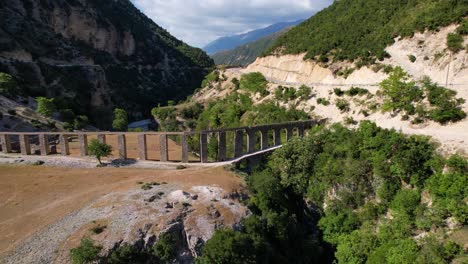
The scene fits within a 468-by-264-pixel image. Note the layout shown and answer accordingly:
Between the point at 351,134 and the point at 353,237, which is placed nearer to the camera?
the point at 353,237

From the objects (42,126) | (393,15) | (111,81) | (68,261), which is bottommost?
(68,261)

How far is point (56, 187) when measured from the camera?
25.2 meters

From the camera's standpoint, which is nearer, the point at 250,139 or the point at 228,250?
the point at 228,250

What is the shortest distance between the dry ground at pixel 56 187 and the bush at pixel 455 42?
28.4 meters

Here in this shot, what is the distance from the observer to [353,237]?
22.6 m

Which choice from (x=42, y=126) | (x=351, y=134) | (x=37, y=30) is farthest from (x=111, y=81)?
(x=351, y=134)

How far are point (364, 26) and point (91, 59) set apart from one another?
6727 centimetres

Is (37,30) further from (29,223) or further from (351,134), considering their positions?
(351,134)

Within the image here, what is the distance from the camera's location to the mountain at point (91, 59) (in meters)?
60.8

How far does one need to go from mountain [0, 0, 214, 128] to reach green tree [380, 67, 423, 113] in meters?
52.5

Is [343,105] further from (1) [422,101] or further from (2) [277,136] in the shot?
(2) [277,136]

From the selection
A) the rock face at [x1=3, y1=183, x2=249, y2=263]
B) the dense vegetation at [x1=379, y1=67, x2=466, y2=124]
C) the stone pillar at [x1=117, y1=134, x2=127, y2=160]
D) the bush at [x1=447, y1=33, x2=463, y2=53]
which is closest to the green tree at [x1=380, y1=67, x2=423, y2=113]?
the dense vegetation at [x1=379, y1=67, x2=466, y2=124]

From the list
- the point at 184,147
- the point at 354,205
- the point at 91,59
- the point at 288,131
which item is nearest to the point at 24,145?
the point at 184,147

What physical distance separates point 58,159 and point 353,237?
94.7ft
